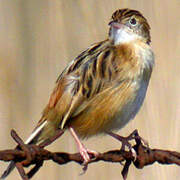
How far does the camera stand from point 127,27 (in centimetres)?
402

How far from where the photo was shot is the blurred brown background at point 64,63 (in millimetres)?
4285

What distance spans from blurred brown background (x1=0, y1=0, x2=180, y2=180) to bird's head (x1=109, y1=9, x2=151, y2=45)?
0.83ft

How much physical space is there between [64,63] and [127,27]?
672 mm

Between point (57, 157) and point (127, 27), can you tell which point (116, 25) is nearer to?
point (127, 27)

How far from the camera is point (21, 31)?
4344 mm

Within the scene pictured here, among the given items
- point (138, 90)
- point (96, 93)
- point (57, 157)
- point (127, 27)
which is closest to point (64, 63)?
point (127, 27)

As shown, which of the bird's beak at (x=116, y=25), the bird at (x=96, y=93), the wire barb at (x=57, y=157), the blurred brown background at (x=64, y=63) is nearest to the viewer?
the wire barb at (x=57, y=157)

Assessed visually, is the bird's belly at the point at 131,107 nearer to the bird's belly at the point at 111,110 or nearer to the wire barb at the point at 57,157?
the bird's belly at the point at 111,110

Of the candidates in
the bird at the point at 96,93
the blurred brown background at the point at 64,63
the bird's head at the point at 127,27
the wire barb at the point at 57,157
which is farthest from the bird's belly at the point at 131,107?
the wire barb at the point at 57,157

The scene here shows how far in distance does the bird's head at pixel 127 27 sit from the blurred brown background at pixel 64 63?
25 centimetres

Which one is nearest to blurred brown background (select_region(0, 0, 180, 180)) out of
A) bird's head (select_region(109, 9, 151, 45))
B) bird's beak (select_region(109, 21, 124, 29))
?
bird's head (select_region(109, 9, 151, 45))

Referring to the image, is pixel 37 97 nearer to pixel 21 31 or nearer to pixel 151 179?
pixel 21 31

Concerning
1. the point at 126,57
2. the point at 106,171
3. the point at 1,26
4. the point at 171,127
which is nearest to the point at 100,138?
the point at 106,171

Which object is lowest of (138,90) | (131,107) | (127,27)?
(131,107)
